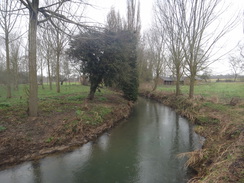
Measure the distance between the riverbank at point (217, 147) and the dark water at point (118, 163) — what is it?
0.51 meters

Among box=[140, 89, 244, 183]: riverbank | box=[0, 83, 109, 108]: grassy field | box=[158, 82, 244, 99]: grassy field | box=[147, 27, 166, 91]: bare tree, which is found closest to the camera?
box=[140, 89, 244, 183]: riverbank

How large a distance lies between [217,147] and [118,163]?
11.1 ft

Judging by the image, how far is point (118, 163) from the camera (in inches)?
183

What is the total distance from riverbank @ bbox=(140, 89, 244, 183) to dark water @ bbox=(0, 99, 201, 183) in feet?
1.68

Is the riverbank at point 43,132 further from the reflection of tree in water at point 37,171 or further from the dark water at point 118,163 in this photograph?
the dark water at point 118,163

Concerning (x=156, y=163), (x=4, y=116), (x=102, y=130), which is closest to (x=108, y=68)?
(x=102, y=130)

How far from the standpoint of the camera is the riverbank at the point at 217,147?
3.05 m

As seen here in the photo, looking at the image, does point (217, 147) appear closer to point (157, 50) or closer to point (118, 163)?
point (118, 163)

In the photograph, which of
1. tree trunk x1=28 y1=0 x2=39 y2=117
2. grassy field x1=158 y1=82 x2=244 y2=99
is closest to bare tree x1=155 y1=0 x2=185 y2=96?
grassy field x1=158 y1=82 x2=244 y2=99

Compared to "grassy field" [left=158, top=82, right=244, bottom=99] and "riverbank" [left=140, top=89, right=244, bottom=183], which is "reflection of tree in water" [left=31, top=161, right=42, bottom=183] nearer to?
"riverbank" [left=140, top=89, right=244, bottom=183]

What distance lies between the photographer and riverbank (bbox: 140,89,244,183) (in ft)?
10.0

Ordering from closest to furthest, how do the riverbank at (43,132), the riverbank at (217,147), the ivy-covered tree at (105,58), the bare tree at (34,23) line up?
1. the riverbank at (217,147)
2. the riverbank at (43,132)
3. the bare tree at (34,23)
4. the ivy-covered tree at (105,58)

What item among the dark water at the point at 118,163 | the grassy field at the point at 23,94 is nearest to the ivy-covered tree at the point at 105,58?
the grassy field at the point at 23,94

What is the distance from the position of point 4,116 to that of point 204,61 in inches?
536
